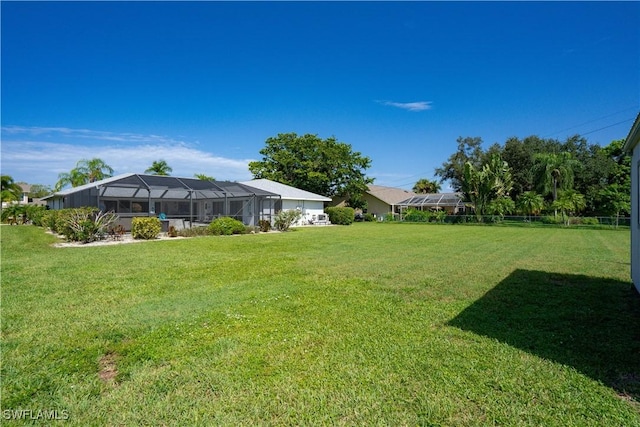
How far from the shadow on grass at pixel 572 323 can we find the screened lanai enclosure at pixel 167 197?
17102 mm

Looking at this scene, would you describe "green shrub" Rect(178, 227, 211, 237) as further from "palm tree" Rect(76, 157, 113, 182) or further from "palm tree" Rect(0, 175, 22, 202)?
"palm tree" Rect(0, 175, 22, 202)

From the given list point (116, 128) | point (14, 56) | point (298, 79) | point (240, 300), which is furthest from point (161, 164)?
point (240, 300)

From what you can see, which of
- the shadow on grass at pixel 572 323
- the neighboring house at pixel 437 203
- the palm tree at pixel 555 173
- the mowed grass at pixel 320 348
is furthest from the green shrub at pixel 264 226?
the palm tree at pixel 555 173

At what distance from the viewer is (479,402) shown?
2.64 meters

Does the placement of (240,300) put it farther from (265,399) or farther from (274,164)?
(274,164)

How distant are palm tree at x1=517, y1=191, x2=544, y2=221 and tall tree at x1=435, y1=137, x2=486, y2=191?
449 inches

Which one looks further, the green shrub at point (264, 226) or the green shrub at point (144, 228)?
the green shrub at point (264, 226)

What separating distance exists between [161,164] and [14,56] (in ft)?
103

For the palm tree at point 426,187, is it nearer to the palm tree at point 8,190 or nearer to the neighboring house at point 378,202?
the neighboring house at point 378,202

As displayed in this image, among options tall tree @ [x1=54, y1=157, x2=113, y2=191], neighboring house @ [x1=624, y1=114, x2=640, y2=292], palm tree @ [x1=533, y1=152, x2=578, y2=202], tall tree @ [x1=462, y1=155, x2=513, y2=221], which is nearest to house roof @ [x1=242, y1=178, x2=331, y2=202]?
tall tree @ [x1=462, y1=155, x2=513, y2=221]

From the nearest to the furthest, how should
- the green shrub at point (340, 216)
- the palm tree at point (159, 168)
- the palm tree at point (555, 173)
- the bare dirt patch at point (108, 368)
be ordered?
the bare dirt patch at point (108, 368) → the palm tree at point (555, 173) → the green shrub at point (340, 216) → the palm tree at point (159, 168)

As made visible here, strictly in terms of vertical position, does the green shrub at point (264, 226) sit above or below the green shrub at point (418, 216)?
below

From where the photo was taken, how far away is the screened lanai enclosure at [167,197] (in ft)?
62.9

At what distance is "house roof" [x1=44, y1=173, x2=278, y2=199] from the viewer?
733 inches
